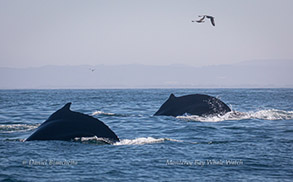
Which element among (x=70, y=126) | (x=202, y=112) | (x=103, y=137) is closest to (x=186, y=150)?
(x=103, y=137)

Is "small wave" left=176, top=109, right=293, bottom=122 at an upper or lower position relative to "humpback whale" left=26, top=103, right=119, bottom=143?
lower

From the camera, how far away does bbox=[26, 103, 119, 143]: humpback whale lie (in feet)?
39.7

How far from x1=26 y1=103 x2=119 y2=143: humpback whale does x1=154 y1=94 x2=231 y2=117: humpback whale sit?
7.97 metres

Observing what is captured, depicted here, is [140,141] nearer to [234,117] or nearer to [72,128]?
[72,128]

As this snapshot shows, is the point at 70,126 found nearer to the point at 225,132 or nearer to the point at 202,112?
the point at 225,132

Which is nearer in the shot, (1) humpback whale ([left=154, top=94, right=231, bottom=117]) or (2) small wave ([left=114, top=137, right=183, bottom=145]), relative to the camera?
(2) small wave ([left=114, top=137, right=183, bottom=145])

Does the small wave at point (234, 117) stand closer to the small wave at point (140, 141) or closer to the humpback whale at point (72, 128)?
the small wave at point (140, 141)

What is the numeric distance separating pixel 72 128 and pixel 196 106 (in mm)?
9253

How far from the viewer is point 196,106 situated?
796 inches

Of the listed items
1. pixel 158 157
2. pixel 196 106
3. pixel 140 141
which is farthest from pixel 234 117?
pixel 158 157

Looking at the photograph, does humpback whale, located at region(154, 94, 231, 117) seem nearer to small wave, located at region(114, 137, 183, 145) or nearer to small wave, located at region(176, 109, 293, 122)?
small wave, located at region(176, 109, 293, 122)

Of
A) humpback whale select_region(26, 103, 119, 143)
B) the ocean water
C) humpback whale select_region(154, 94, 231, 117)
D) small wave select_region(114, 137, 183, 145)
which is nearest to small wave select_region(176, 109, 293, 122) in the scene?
humpback whale select_region(154, 94, 231, 117)

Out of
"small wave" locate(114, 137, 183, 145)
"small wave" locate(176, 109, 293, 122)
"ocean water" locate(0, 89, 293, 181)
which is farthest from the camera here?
"small wave" locate(176, 109, 293, 122)

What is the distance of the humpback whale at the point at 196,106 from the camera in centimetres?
1995
